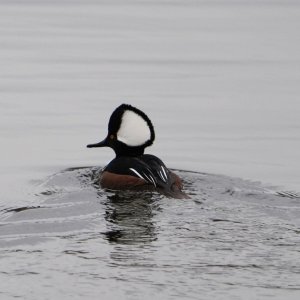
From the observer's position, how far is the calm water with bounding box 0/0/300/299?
8141mm

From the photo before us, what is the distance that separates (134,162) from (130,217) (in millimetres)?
1631

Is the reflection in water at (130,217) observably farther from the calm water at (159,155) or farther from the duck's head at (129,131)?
the duck's head at (129,131)

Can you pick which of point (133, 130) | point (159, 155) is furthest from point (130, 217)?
point (159, 155)

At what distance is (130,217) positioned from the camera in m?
10.3

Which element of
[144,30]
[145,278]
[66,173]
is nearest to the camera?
[145,278]

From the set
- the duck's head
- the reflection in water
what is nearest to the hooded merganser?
the duck's head

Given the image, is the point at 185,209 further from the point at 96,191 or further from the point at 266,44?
the point at 266,44

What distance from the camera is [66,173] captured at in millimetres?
12867

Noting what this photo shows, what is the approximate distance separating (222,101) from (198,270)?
9.72 meters

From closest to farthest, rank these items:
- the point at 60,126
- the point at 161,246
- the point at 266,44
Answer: the point at 161,246
the point at 60,126
the point at 266,44

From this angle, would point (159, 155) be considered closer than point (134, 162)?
No

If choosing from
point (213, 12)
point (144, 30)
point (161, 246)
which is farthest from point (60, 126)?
point (213, 12)

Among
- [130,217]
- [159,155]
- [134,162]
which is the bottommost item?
[130,217]

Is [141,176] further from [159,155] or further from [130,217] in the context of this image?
[159,155]
